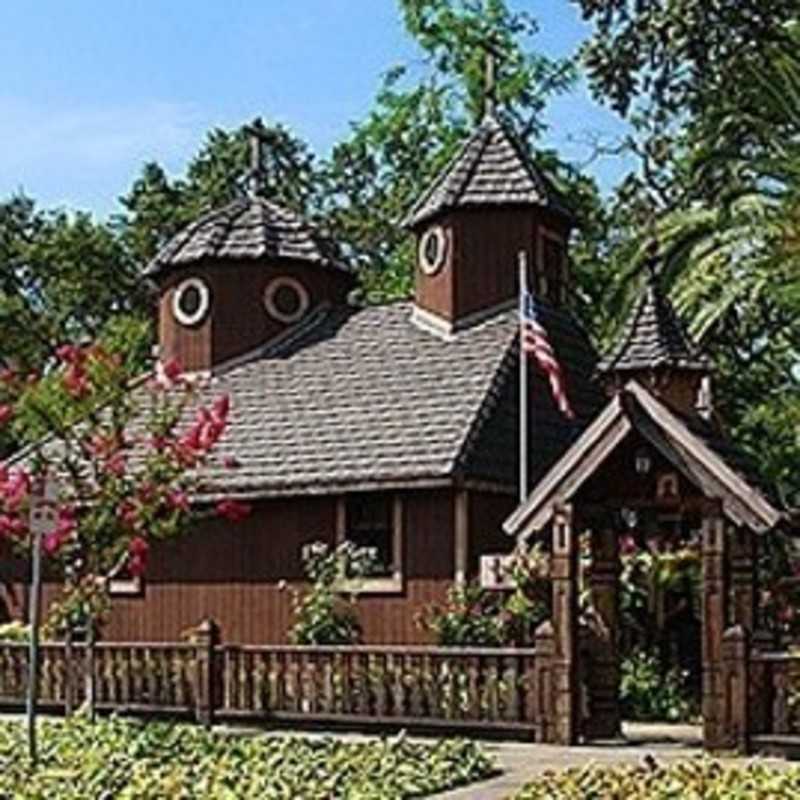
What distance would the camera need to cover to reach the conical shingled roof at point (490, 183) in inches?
967

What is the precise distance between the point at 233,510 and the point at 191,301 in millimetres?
6612

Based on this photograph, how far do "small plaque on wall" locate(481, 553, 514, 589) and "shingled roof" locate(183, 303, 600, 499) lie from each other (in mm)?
1342

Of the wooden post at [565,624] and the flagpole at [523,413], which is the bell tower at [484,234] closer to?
the flagpole at [523,413]

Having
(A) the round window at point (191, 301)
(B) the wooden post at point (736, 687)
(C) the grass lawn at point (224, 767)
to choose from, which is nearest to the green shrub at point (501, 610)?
(B) the wooden post at point (736, 687)

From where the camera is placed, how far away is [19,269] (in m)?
46.8

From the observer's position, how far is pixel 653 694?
773 inches

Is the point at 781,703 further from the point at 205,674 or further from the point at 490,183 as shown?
the point at 490,183

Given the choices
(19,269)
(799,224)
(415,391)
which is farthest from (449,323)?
(19,269)

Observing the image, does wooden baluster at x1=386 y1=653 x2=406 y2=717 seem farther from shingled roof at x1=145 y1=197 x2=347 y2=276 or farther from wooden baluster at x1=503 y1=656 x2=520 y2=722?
shingled roof at x1=145 y1=197 x2=347 y2=276

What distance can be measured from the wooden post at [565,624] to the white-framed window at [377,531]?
199 inches

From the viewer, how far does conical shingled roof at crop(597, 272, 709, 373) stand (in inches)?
724

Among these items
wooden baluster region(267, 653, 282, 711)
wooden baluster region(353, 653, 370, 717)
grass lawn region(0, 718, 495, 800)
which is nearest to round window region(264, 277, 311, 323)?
wooden baluster region(267, 653, 282, 711)

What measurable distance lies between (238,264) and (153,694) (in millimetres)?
8616

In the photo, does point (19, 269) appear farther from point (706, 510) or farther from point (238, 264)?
point (706, 510)
